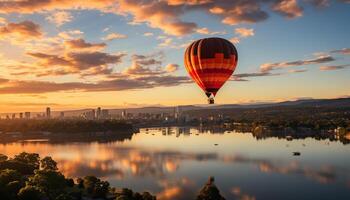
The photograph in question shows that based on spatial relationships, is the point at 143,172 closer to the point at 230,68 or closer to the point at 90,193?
the point at 90,193

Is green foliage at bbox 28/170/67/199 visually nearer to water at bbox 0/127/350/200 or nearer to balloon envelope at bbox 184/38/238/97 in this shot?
water at bbox 0/127/350/200

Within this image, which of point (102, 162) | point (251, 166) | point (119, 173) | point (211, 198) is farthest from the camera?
point (102, 162)

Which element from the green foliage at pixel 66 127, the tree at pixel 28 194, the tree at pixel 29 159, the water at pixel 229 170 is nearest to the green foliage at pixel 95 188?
the water at pixel 229 170

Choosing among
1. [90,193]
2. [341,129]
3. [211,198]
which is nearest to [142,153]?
[90,193]

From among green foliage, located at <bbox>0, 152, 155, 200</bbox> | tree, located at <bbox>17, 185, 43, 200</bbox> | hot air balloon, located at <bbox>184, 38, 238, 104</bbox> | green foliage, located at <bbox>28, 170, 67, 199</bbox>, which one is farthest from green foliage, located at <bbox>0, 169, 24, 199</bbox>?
hot air balloon, located at <bbox>184, 38, 238, 104</bbox>

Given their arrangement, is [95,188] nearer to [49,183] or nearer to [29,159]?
[49,183]

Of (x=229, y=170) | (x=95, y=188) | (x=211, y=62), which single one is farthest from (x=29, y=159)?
(x=211, y=62)

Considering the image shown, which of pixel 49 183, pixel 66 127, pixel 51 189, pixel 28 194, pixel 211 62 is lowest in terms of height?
pixel 51 189

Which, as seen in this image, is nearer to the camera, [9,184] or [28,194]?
[28,194]
